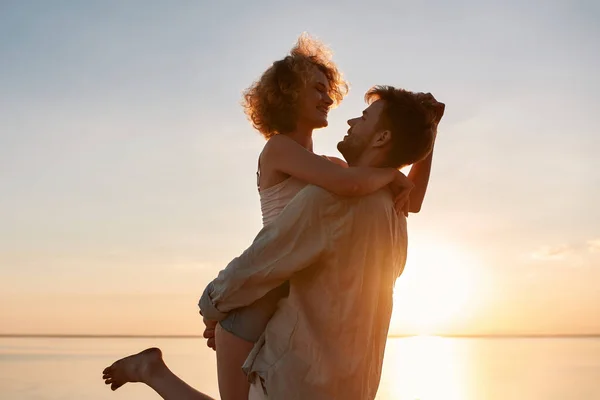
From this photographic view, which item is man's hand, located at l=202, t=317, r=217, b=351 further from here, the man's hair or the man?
the man's hair

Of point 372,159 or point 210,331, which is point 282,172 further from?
point 210,331

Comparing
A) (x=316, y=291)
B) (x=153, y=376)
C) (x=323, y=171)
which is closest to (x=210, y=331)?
(x=153, y=376)

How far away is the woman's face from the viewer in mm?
3301

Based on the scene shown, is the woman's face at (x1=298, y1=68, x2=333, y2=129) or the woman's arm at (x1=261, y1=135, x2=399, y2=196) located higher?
the woman's face at (x1=298, y1=68, x2=333, y2=129)

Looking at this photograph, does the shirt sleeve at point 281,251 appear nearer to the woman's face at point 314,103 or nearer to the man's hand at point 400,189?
the man's hand at point 400,189

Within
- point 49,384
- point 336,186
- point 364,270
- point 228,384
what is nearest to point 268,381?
point 228,384


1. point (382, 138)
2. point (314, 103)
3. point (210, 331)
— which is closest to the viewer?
point (382, 138)

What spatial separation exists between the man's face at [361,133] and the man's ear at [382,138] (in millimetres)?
18

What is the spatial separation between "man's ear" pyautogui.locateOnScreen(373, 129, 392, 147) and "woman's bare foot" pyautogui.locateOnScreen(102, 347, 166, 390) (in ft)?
4.50

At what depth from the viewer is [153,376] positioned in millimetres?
3207

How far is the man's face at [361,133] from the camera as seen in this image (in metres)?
2.74

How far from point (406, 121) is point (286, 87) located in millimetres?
777

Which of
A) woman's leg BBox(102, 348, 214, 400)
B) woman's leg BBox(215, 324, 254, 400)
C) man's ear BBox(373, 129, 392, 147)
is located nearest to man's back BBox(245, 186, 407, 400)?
woman's leg BBox(215, 324, 254, 400)

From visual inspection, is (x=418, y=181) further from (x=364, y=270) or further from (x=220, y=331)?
(x=220, y=331)
